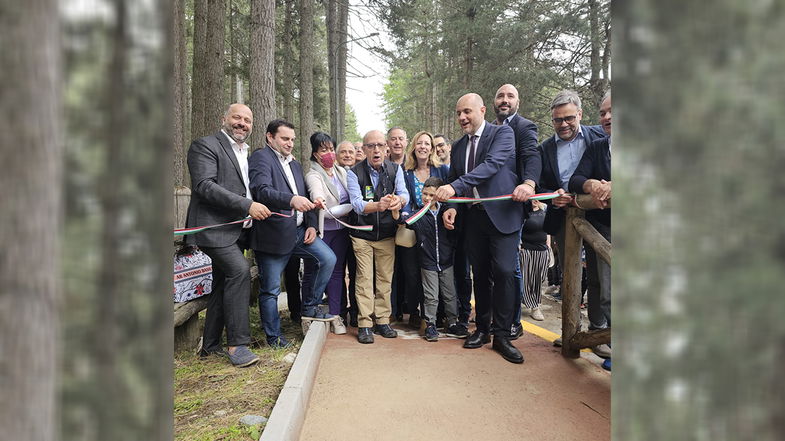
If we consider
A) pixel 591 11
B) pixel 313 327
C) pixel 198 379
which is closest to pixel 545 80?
pixel 591 11

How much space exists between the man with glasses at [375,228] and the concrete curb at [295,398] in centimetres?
95

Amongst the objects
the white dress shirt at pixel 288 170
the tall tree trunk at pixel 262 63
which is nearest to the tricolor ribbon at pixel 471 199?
the white dress shirt at pixel 288 170

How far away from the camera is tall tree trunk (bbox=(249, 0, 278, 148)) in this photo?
24.1ft

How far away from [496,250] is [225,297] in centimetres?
258

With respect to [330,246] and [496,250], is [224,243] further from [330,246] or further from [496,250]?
[496,250]

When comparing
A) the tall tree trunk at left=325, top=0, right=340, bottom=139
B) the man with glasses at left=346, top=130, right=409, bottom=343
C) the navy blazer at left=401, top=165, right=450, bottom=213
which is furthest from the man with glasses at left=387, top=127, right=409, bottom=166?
the tall tree trunk at left=325, top=0, right=340, bottom=139

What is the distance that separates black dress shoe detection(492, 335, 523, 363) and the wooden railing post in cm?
48

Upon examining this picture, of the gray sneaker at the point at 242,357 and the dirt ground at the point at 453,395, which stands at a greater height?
the gray sneaker at the point at 242,357

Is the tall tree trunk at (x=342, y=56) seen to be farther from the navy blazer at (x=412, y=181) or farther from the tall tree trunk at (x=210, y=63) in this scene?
the navy blazer at (x=412, y=181)

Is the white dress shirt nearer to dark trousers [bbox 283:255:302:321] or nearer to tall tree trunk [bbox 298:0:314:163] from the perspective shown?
dark trousers [bbox 283:255:302:321]

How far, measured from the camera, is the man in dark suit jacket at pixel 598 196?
142 inches

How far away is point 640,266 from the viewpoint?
13.3 inches

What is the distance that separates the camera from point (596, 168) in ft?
12.4

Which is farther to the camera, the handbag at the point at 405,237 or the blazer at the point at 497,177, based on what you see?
the handbag at the point at 405,237
